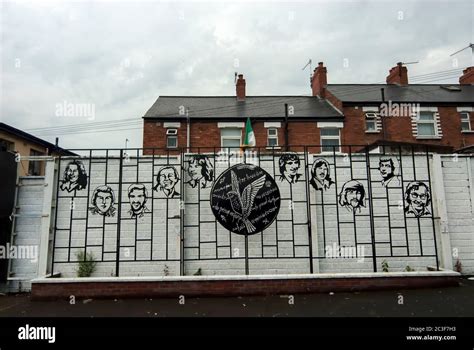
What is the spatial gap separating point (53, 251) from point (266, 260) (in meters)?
4.95

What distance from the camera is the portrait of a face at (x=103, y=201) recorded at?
269 inches

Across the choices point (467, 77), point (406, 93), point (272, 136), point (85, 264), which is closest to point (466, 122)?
point (406, 93)

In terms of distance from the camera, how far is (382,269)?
679 cm

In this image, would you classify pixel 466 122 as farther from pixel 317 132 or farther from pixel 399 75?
pixel 317 132

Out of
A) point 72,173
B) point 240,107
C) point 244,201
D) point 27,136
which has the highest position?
point 240,107

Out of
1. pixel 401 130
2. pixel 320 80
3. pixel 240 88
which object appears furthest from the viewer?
pixel 320 80

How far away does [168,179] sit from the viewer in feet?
23.0

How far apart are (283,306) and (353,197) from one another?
3.29 m

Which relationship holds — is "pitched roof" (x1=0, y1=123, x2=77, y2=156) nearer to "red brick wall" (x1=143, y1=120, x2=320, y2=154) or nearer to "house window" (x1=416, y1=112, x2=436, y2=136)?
"red brick wall" (x1=143, y1=120, x2=320, y2=154)

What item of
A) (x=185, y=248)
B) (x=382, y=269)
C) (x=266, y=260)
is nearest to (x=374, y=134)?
(x=382, y=269)

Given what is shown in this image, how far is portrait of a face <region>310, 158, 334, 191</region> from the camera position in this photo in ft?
23.2
